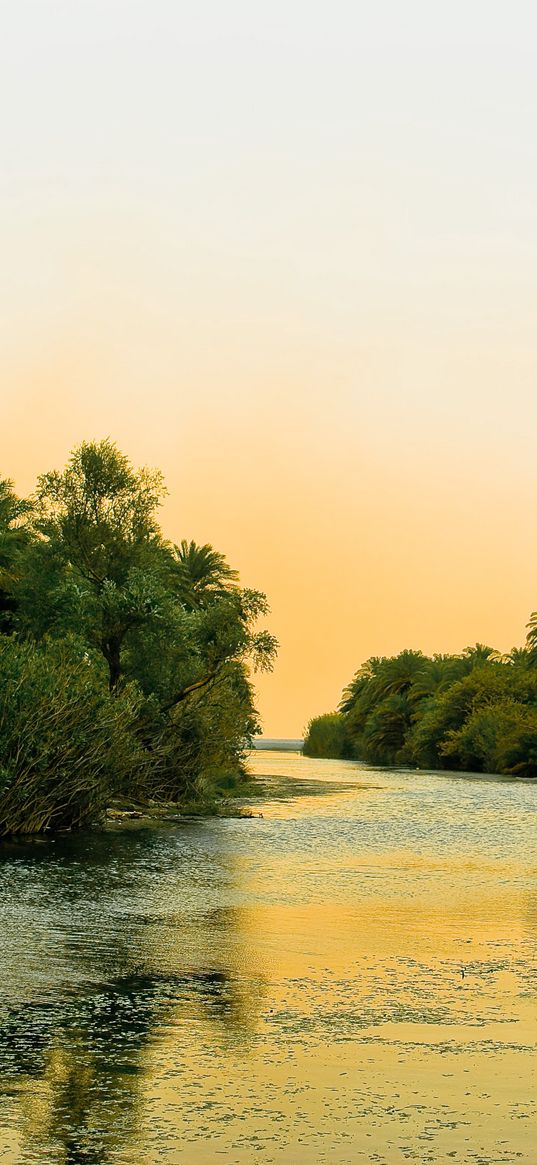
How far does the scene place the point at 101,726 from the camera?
125 ft

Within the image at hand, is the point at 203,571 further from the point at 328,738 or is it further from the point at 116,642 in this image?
the point at 328,738

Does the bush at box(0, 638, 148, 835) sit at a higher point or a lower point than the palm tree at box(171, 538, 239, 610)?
lower

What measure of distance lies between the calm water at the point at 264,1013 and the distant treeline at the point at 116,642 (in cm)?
908

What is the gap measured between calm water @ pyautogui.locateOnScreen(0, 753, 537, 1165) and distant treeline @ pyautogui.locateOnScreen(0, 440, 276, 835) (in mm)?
9080

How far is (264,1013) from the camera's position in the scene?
12.6 meters

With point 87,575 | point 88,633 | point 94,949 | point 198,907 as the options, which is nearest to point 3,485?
point 87,575

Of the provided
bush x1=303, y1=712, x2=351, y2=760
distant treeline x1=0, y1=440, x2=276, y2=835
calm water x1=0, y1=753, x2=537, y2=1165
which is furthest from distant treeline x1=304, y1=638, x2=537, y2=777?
calm water x1=0, y1=753, x2=537, y2=1165

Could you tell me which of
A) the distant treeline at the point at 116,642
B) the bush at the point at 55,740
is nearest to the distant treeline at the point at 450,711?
the distant treeline at the point at 116,642

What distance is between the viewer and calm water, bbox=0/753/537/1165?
8.48 m

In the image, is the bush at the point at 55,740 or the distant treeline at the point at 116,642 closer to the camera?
the bush at the point at 55,740

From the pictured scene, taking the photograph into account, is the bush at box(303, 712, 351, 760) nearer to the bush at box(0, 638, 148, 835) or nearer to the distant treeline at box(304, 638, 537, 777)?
the distant treeline at box(304, 638, 537, 777)

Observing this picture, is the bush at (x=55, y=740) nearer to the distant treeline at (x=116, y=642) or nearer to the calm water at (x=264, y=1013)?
the distant treeline at (x=116, y=642)

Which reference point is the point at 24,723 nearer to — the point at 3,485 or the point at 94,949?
the point at 94,949

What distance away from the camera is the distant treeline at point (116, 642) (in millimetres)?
38031
